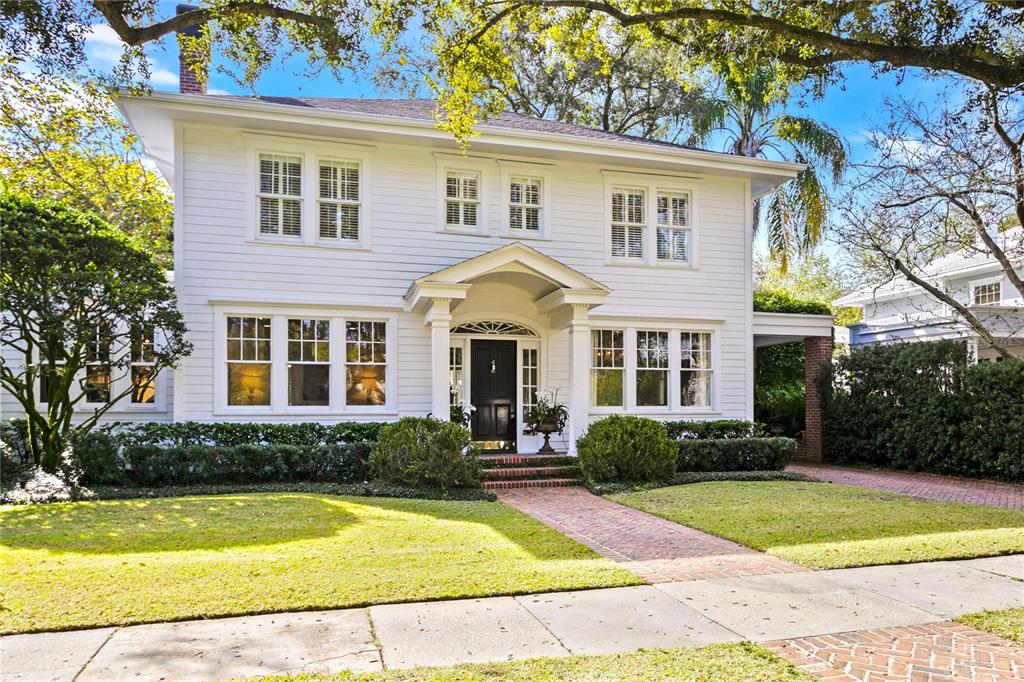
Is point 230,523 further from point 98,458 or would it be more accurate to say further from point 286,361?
point 286,361

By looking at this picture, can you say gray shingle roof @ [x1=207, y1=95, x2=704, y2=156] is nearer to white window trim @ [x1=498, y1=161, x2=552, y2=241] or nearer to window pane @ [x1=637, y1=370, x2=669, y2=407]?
white window trim @ [x1=498, y1=161, x2=552, y2=241]

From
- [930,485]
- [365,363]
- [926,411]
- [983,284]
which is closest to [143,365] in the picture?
[365,363]

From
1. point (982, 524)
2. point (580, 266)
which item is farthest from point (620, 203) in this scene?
point (982, 524)

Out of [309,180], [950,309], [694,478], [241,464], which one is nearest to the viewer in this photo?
[241,464]

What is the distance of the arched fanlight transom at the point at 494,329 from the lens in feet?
44.2

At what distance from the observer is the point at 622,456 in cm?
1130

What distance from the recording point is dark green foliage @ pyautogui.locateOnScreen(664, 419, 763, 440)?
13.5m

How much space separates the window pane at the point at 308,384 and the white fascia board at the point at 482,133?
4.25m

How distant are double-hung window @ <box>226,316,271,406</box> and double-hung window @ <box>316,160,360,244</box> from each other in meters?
2.02

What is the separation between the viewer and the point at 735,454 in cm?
1299

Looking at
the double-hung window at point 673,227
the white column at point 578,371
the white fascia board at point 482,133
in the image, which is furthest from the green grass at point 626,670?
the double-hung window at point 673,227

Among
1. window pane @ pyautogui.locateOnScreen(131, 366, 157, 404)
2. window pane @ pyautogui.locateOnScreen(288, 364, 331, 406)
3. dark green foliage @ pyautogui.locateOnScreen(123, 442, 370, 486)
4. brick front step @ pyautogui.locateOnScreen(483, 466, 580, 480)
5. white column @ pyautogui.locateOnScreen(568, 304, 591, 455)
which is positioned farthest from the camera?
white column @ pyautogui.locateOnScreen(568, 304, 591, 455)

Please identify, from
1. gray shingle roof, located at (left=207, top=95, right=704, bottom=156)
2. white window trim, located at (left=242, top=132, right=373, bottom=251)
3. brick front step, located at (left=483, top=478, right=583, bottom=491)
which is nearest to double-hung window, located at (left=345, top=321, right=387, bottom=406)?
white window trim, located at (left=242, top=132, right=373, bottom=251)

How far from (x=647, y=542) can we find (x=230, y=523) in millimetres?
4485
